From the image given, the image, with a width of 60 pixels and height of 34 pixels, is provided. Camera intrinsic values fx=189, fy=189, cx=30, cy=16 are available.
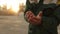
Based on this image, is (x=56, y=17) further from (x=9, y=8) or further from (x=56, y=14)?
(x=9, y=8)

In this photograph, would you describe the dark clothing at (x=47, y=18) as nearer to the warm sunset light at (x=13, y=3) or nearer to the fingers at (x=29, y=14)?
the fingers at (x=29, y=14)

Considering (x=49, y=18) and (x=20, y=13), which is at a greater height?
(x=49, y=18)

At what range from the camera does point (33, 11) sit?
3.13ft

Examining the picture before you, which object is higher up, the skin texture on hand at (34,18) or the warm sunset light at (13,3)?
the skin texture on hand at (34,18)

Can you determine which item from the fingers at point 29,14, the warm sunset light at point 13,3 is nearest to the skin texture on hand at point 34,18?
the fingers at point 29,14

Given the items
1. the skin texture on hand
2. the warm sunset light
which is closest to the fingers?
the skin texture on hand

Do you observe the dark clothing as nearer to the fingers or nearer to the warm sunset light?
the fingers

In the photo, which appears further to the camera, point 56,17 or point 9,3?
point 9,3

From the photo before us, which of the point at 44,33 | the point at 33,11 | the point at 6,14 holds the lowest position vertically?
the point at 6,14

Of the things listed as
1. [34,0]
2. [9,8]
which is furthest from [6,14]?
[34,0]

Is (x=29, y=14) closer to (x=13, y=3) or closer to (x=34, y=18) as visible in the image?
(x=34, y=18)

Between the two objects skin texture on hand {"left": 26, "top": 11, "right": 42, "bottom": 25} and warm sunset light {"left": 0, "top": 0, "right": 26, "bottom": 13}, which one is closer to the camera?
skin texture on hand {"left": 26, "top": 11, "right": 42, "bottom": 25}

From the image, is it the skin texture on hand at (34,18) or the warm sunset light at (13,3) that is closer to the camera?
the skin texture on hand at (34,18)

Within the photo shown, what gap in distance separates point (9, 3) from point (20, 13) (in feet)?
2.15
